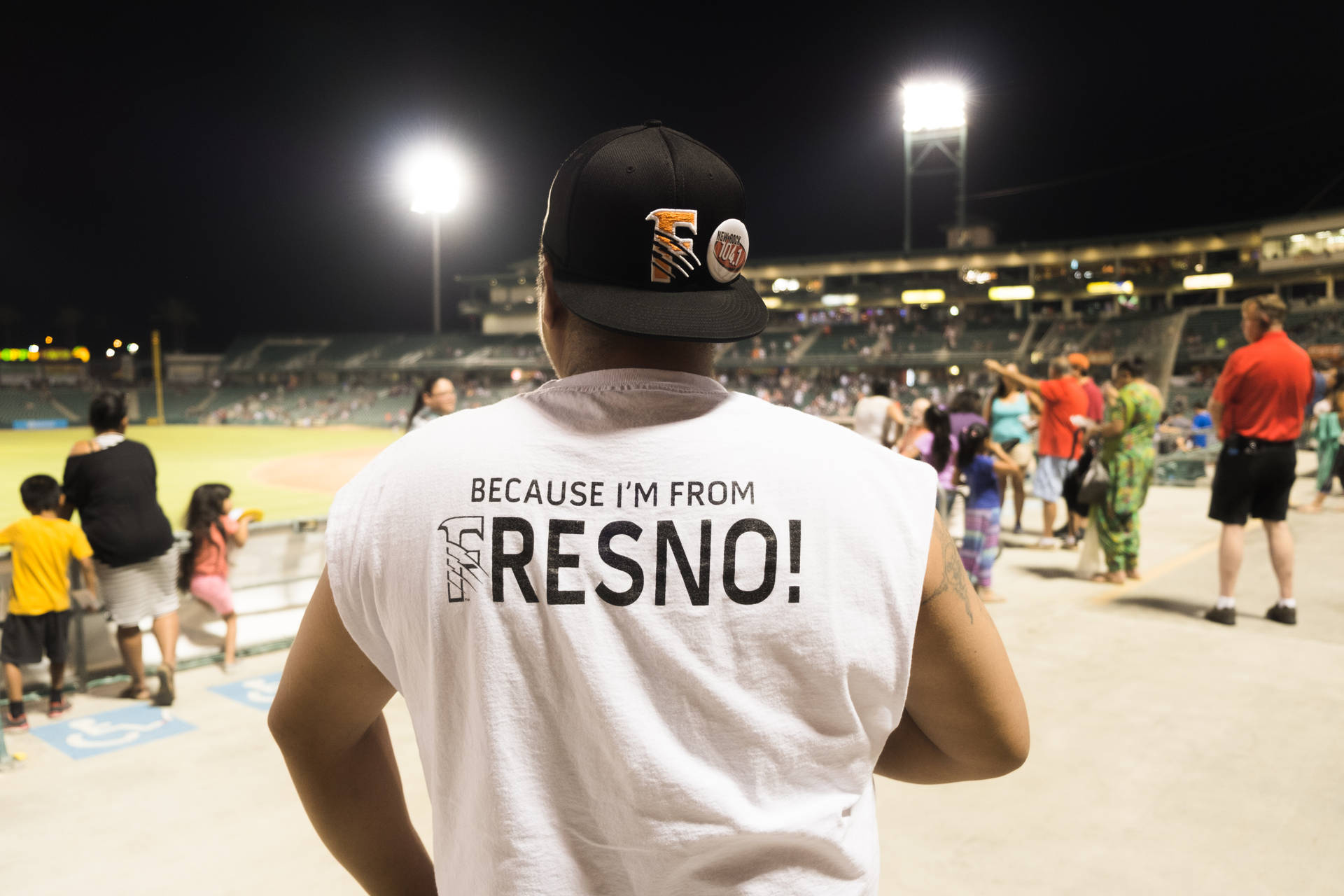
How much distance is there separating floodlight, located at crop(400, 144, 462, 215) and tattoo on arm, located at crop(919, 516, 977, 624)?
26.4 m

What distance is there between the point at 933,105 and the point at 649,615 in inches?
1870

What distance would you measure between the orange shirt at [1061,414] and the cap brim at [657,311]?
927cm

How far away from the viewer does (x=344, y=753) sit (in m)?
1.16

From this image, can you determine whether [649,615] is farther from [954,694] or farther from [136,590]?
[136,590]

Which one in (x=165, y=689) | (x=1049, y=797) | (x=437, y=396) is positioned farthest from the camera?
(x=437, y=396)

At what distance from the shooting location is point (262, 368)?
233 feet

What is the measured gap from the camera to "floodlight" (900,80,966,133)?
1624 inches

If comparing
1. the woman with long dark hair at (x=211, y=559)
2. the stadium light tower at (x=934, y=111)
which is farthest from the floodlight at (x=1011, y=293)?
the woman with long dark hair at (x=211, y=559)

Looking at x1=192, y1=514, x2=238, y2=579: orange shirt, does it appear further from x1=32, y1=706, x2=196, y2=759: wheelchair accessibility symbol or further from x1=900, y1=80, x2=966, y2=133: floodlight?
x1=900, y1=80, x2=966, y2=133: floodlight

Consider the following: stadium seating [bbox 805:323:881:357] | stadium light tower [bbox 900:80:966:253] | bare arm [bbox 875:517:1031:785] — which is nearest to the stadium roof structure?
stadium seating [bbox 805:323:881:357]

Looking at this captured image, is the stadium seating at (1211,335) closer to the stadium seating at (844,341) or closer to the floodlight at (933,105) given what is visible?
the floodlight at (933,105)

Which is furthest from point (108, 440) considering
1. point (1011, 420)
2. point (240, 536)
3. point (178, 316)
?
point (178, 316)

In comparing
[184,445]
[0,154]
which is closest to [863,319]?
[184,445]

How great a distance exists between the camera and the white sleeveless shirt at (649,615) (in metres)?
0.90
